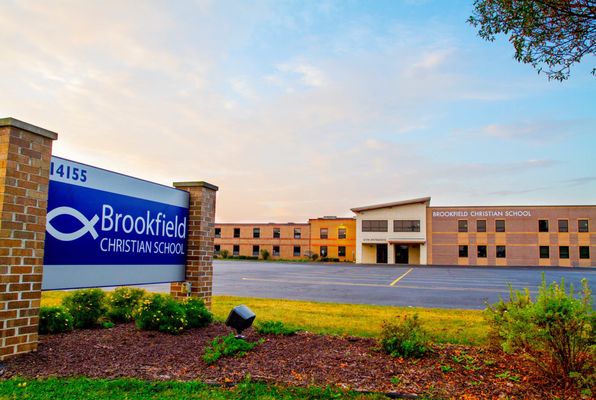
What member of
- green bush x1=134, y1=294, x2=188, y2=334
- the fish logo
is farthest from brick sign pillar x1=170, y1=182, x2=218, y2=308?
the fish logo

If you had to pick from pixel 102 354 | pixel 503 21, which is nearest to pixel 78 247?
pixel 102 354

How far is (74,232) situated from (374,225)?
56613mm

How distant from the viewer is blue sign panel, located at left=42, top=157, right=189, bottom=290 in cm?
585

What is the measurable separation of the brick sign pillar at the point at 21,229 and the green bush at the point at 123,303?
217cm

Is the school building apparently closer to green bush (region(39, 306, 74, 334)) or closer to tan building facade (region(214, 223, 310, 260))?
tan building facade (region(214, 223, 310, 260))

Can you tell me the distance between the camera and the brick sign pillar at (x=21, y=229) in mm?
5016

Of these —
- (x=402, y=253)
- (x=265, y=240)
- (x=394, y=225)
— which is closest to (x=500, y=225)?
(x=402, y=253)

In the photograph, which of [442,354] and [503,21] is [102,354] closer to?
[442,354]

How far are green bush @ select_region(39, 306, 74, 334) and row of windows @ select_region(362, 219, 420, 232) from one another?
56086 mm

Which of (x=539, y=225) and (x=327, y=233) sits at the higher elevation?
(x=539, y=225)

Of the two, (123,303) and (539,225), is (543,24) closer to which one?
(123,303)

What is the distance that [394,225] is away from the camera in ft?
198

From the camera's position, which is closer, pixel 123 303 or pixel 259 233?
pixel 123 303

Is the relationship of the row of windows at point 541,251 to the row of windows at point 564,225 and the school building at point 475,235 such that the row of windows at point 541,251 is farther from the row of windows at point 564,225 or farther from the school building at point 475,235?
the row of windows at point 564,225
